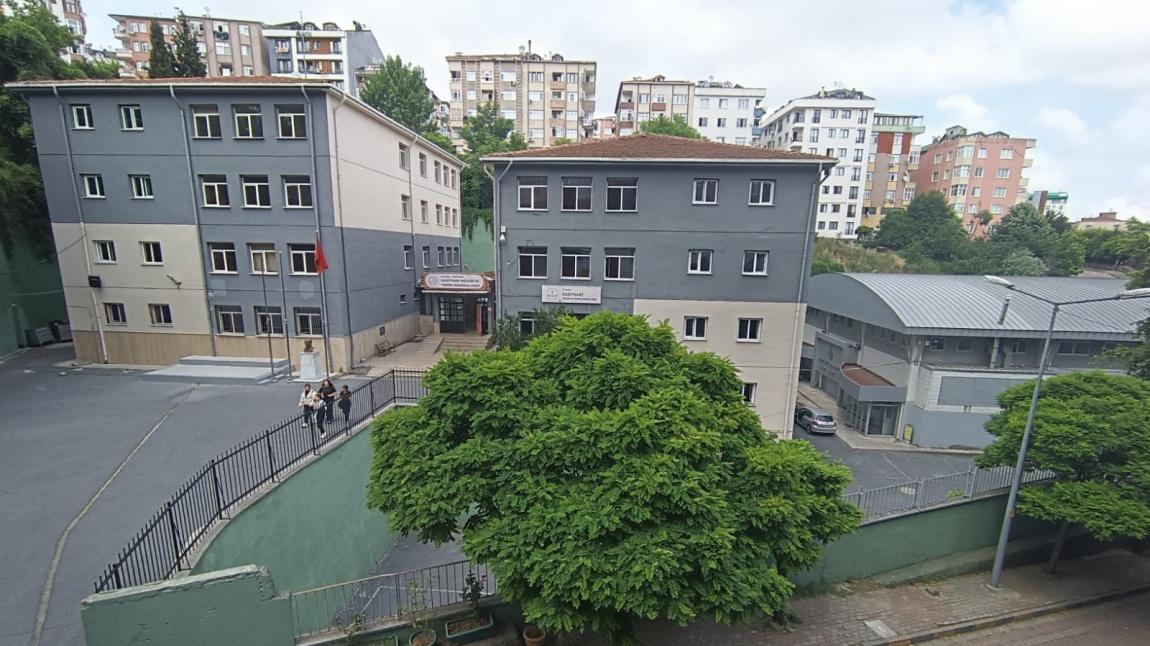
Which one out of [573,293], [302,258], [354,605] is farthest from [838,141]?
[354,605]

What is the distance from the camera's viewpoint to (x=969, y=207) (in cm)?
5962

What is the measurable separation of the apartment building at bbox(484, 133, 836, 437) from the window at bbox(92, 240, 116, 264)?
54.1 feet

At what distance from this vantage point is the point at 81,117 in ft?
61.3

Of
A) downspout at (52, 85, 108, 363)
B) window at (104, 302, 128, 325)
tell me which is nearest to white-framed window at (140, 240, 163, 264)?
downspout at (52, 85, 108, 363)

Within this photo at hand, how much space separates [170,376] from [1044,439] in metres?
28.0

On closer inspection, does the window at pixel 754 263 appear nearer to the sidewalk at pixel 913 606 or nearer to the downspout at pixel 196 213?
the sidewalk at pixel 913 606

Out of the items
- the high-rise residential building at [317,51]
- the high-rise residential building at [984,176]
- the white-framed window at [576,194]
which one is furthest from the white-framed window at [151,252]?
the high-rise residential building at [984,176]

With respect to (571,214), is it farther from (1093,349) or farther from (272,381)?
(1093,349)

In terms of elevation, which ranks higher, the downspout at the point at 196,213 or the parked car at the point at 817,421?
the downspout at the point at 196,213

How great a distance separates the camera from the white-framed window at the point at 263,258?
19516mm

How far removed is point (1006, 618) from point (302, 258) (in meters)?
25.9

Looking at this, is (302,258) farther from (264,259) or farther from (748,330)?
(748,330)

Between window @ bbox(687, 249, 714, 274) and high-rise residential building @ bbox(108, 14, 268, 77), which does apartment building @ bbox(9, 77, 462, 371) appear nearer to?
window @ bbox(687, 249, 714, 274)

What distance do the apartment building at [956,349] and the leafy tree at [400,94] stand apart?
126ft
